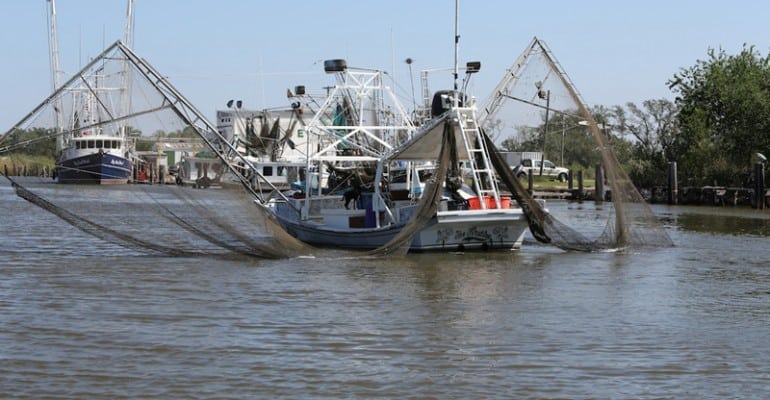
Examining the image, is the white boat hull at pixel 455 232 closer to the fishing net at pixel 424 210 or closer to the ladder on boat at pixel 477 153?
the ladder on boat at pixel 477 153

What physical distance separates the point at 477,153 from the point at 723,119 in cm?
3430

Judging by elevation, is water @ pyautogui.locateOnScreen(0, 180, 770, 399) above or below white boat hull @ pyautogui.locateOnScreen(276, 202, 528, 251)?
below

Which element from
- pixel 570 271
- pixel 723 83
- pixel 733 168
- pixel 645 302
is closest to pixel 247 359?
pixel 645 302

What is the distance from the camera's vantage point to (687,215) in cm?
4366

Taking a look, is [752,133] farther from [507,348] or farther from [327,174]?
[507,348]

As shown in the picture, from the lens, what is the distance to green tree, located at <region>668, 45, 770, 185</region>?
51.6 metres

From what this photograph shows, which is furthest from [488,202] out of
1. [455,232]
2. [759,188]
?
[759,188]

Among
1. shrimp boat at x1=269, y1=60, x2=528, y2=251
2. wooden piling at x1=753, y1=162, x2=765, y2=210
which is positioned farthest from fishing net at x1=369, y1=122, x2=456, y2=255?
wooden piling at x1=753, y1=162, x2=765, y2=210

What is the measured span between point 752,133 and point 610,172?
99.4ft

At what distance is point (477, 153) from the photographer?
24.5m

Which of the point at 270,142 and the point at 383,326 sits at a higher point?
the point at 270,142

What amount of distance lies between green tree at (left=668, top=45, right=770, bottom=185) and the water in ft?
95.5

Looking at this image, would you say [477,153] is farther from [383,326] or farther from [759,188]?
[759,188]

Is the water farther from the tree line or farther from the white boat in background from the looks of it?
the tree line
